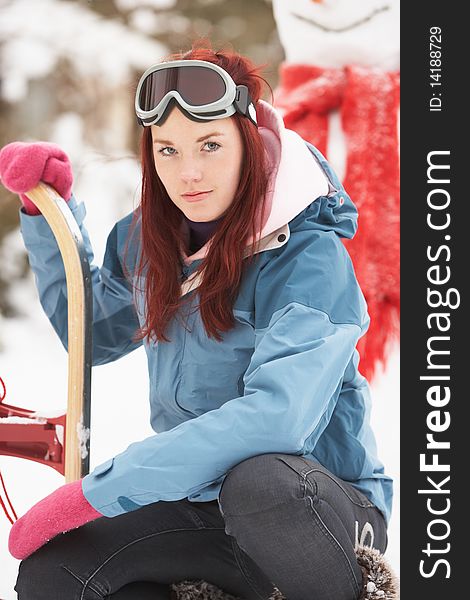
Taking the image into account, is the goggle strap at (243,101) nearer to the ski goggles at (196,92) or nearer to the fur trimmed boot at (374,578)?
the ski goggles at (196,92)

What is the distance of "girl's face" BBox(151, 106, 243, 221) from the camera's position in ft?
4.53

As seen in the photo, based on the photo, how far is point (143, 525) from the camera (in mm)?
1423

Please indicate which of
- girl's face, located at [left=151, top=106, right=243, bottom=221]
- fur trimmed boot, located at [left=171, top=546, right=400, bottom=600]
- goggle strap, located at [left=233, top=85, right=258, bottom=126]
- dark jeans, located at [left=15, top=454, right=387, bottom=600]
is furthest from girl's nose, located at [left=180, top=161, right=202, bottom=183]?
fur trimmed boot, located at [left=171, top=546, right=400, bottom=600]

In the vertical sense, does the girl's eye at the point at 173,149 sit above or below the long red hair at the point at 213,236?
above

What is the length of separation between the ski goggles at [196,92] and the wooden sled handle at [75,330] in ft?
0.82

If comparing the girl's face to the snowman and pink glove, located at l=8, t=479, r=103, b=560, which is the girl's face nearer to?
pink glove, located at l=8, t=479, r=103, b=560

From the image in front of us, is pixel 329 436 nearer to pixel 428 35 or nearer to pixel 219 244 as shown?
pixel 219 244

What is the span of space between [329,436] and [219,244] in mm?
337

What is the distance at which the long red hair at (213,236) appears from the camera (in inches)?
54.6

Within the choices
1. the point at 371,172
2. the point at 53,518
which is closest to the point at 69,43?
the point at 371,172

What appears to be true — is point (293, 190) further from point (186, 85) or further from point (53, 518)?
point (53, 518)

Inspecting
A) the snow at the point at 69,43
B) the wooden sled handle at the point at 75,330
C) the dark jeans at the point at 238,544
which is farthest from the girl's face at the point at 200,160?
the snow at the point at 69,43

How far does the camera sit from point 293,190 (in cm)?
138

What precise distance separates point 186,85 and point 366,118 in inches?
39.5
